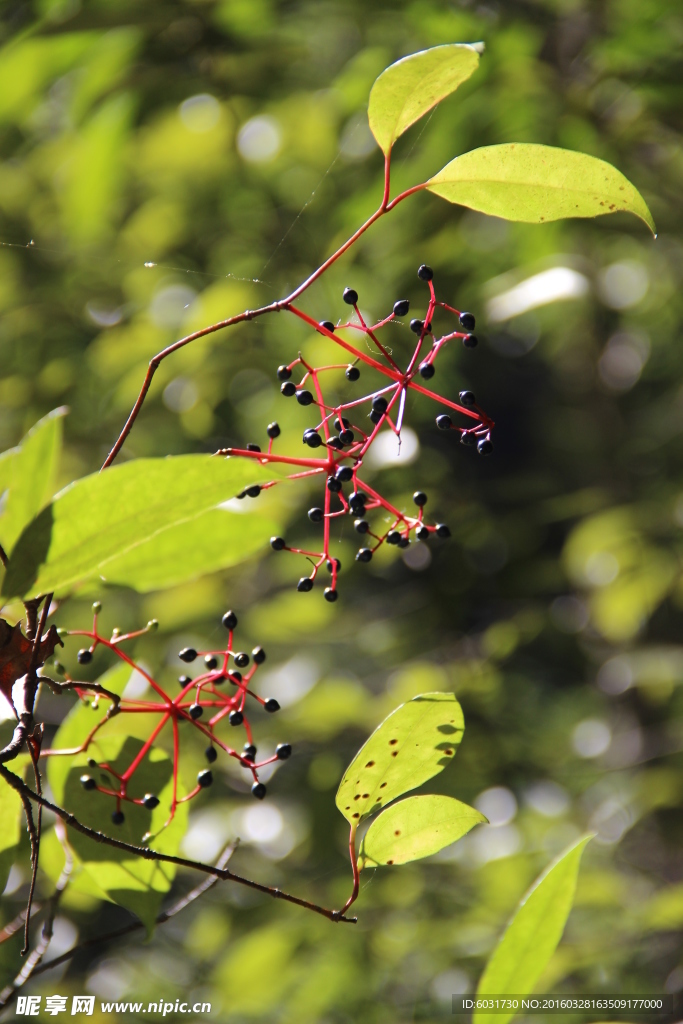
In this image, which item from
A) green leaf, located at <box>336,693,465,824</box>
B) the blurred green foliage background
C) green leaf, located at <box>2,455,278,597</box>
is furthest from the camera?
the blurred green foliage background

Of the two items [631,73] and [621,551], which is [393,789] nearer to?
[631,73]

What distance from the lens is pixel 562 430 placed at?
2.23 metres

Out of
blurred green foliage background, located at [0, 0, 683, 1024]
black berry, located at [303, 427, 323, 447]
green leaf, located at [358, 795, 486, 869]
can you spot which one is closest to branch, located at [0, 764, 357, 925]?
green leaf, located at [358, 795, 486, 869]

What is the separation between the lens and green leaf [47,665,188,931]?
24.9 inches

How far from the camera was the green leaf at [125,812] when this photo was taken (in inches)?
24.9

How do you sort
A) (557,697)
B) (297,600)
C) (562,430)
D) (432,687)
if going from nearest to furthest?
(432,687) → (297,600) → (562,430) → (557,697)

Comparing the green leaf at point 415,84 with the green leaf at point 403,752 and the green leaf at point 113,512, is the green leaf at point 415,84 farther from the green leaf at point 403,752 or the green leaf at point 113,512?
the green leaf at point 403,752

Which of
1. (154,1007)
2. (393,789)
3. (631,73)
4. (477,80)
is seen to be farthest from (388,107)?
(154,1007)

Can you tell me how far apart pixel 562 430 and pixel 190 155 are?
3.92ft

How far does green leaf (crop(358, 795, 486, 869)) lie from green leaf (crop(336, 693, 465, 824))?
0.01m

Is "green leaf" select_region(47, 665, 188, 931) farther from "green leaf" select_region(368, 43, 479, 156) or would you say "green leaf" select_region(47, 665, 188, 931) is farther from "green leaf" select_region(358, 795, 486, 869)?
"green leaf" select_region(368, 43, 479, 156)

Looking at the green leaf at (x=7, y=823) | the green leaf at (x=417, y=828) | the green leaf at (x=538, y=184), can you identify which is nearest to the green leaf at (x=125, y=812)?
the green leaf at (x=7, y=823)

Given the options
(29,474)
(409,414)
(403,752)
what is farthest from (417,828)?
(409,414)

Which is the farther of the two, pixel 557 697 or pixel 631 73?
pixel 557 697
